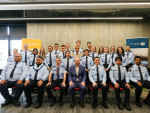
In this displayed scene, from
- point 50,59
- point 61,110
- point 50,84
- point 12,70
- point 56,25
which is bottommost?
point 61,110

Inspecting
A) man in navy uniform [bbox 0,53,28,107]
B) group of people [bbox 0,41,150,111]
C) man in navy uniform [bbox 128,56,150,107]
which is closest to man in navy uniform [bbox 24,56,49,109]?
group of people [bbox 0,41,150,111]

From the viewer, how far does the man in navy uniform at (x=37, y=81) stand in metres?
2.90

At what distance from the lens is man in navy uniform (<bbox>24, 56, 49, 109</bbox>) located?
9.53ft

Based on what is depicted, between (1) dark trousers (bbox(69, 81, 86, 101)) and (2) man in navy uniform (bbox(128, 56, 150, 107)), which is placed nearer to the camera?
(1) dark trousers (bbox(69, 81, 86, 101))

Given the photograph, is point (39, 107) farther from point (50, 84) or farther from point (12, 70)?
point (12, 70)

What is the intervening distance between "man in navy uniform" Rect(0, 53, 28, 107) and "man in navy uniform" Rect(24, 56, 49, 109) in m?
0.16

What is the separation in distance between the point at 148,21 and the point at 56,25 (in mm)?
5805

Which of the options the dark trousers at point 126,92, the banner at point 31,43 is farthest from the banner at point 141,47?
the banner at point 31,43

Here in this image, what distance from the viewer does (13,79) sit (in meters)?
3.12

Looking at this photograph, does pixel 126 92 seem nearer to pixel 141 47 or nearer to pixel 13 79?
pixel 13 79

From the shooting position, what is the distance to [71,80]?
3.03 m

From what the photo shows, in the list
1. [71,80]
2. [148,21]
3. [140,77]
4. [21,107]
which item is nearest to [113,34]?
[148,21]

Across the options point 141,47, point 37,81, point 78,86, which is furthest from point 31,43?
point 141,47

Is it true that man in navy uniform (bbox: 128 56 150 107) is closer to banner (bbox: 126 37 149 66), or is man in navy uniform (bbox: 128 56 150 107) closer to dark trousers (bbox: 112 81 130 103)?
dark trousers (bbox: 112 81 130 103)
